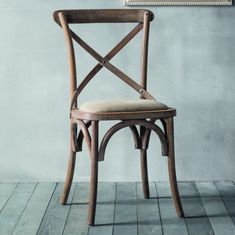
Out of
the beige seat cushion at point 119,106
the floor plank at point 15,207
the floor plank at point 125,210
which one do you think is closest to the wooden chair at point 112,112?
the beige seat cushion at point 119,106

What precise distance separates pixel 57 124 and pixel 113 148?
12.9 inches

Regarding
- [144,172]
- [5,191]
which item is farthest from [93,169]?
[5,191]

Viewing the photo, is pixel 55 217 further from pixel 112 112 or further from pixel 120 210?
pixel 112 112

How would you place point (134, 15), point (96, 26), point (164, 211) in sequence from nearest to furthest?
point (164, 211)
point (134, 15)
point (96, 26)

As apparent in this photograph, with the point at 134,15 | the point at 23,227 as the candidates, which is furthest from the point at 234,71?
the point at 23,227

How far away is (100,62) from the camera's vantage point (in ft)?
8.56

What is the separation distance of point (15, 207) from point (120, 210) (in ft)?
1.60

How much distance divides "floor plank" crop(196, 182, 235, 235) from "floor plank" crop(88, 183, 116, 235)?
1.42ft

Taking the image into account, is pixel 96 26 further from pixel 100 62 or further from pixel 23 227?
pixel 23 227

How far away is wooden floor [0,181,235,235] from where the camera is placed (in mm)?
2240

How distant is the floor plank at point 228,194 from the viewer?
249 cm

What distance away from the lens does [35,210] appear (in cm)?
248

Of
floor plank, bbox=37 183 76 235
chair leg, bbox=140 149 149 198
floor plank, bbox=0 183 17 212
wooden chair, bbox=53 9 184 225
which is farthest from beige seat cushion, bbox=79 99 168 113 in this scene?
floor plank, bbox=0 183 17 212

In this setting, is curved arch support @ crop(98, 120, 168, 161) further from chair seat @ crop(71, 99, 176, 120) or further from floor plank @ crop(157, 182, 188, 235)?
floor plank @ crop(157, 182, 188, 235)
